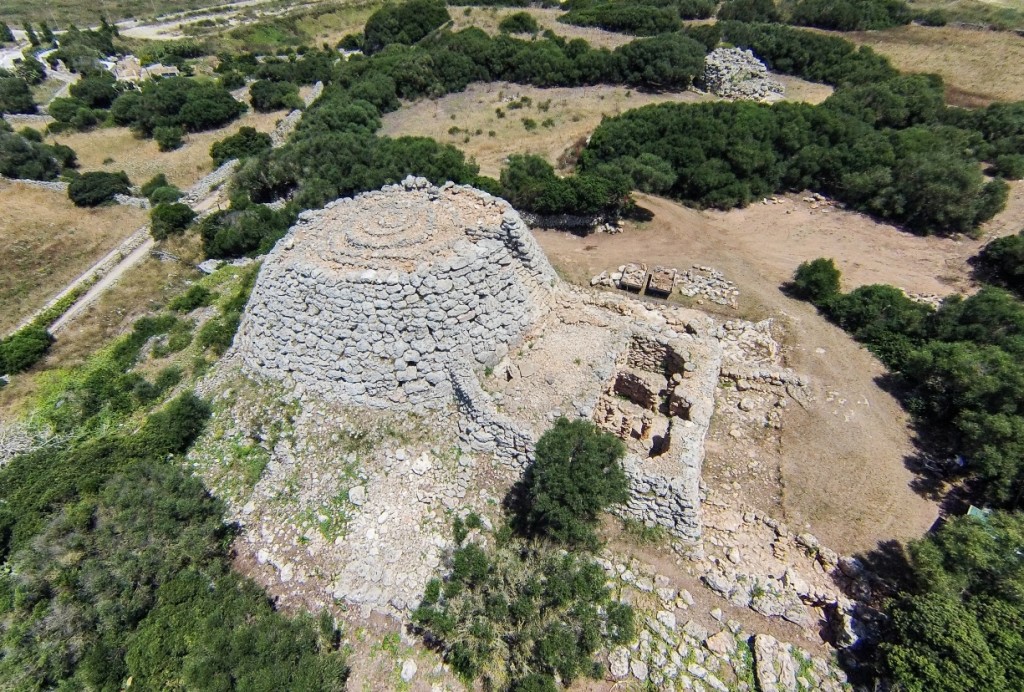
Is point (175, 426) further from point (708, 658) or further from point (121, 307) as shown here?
point (708, 658)

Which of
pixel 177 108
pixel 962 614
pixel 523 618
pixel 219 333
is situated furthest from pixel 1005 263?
pixel 177 108

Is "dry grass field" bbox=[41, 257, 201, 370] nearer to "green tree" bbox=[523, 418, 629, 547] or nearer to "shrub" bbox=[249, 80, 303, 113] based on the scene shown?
"green tree" bbox=[523, 418, 629, 547]

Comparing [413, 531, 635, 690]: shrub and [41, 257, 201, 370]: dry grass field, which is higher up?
[413, 531, 635, 690]: shrub

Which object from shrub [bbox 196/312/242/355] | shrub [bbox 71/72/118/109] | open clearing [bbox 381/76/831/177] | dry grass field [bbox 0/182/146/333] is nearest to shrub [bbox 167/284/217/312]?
shrub [bbox 196/312/242/355]

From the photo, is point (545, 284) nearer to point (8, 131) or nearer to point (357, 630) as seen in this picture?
point (357, 630)

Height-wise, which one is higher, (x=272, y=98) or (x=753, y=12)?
(x=753, y=12)

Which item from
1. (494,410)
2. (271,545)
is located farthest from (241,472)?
(494,410)
